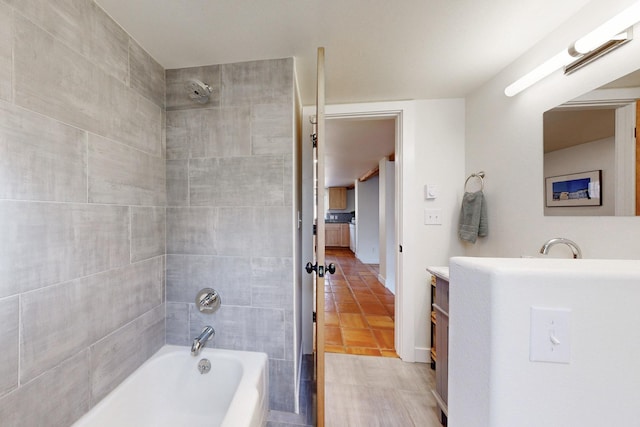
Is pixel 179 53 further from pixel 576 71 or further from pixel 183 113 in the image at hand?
pixel 576 71

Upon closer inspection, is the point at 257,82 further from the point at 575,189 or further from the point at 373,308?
the point at 373,308

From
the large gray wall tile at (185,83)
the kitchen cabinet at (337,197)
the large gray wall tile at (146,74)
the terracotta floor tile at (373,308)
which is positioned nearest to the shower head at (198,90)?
the large gray wall tile at (185,83)

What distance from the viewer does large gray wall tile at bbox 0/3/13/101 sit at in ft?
2.37

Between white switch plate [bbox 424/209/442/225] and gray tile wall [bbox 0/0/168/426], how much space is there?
2011mm

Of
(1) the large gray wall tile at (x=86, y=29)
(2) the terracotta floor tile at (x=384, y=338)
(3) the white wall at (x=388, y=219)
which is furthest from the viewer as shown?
(3) the white wall at (x=388, y=219)

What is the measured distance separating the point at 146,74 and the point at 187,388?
1873 mm

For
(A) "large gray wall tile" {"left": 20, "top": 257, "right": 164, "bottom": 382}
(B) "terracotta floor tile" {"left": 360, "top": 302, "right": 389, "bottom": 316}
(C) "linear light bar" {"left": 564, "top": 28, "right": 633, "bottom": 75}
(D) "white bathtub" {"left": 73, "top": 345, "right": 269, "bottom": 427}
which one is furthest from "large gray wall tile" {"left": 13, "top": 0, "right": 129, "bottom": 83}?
(B) "terracotta floor tile" {"left": 360, "top": 302, "right": 389, "bottom": 316}

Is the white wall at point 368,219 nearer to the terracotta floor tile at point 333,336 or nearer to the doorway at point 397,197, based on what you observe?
the terracotta floor tile at point 333,336

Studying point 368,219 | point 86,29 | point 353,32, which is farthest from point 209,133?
point 368,219

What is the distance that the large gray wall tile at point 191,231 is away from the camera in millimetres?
1416

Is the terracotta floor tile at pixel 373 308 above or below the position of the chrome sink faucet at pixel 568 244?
below

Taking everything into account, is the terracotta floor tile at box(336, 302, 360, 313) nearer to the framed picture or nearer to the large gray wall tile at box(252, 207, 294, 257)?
the large gray wall tile at box(252, 207, 294, 257)

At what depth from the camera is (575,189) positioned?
107 centimetres

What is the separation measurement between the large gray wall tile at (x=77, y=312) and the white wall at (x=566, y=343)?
143 cm
